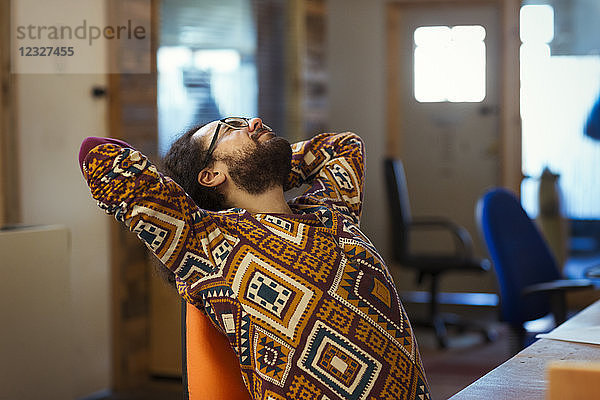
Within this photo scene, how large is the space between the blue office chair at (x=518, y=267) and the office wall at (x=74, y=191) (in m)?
1.70

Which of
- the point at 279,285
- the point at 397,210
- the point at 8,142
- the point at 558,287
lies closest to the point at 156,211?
the point at 279,285

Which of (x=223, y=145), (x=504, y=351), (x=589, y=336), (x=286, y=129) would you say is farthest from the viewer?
(x=286, y=129)

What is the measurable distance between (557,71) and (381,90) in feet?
3.91

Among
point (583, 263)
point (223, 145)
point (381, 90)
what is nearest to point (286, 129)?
point (381, 90)

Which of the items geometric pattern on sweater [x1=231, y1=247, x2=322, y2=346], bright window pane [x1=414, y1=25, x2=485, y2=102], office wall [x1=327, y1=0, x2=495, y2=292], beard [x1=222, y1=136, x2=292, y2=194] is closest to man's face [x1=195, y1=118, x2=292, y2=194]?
beard [x1=222, y1=136, x2=292, y2=194]

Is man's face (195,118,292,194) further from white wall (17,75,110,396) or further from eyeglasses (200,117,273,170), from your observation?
white wall (17,75,110,396)

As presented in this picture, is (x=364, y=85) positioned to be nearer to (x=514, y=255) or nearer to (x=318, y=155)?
(x=514, y=255)

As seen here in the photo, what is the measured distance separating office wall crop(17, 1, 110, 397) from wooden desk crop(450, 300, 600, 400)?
229 cm

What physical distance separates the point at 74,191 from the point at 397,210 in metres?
1.96

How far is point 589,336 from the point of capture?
1543 mm

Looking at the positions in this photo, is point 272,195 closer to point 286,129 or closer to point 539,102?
point 286,129

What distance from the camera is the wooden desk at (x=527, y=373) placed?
1199 millimetres

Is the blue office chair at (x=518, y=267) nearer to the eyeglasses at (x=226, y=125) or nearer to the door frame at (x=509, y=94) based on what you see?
the eyeglasses at (x=226, y=125)

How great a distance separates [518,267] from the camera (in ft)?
9.00
